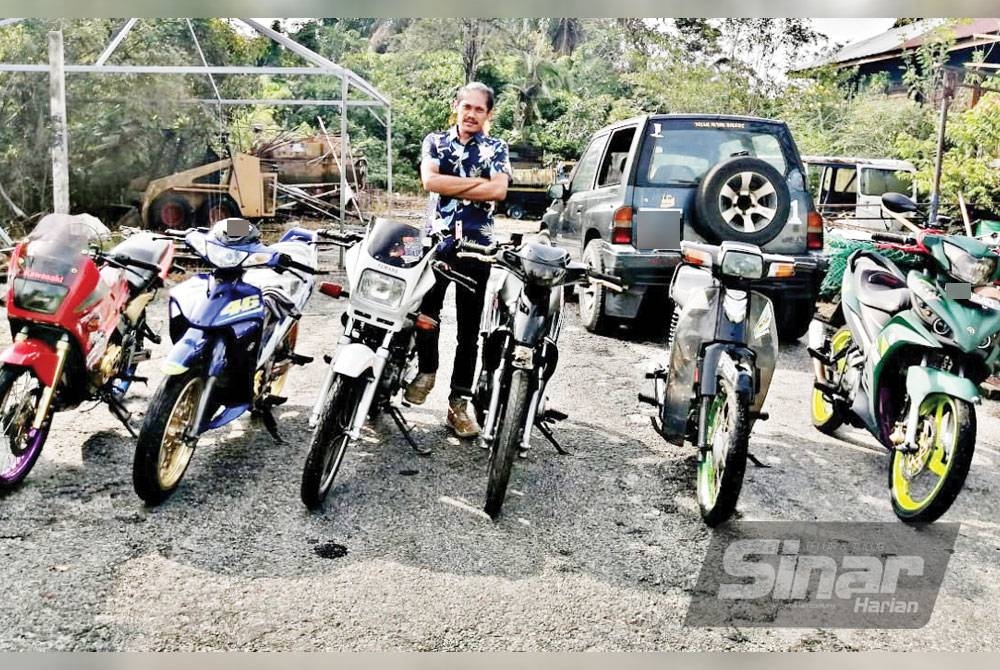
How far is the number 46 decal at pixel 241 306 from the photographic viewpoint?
3.29m

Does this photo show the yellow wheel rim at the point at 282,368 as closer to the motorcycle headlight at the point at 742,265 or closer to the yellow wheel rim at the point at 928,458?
the motorcycle headlight at the point at 742,265

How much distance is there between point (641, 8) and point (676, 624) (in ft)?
6.42

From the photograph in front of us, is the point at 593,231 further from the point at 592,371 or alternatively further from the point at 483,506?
the point at 483,506

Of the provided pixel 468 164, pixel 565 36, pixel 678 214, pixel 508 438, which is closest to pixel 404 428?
pixel 508 438

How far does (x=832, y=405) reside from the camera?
13.8 ft

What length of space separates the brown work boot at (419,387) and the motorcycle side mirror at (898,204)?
6.88ft

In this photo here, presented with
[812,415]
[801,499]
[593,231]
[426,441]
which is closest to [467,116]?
[426,441]

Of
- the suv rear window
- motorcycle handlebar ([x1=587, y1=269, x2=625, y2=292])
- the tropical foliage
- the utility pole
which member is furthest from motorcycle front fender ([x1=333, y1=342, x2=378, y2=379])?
the tropical foliage

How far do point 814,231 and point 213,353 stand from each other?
4241mm

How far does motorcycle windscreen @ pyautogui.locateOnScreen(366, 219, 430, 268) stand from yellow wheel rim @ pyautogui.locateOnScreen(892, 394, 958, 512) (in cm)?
202

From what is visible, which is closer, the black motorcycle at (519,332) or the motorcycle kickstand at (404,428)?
the black motorcycle at (519,332)

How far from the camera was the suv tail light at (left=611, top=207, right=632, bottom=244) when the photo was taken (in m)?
5.82

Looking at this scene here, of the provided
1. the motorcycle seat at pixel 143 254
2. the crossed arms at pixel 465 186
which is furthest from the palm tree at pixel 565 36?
the motorcycle seat at pixel 143 254

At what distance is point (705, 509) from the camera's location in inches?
127
